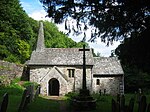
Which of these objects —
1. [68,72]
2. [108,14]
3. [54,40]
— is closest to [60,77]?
[68,72]

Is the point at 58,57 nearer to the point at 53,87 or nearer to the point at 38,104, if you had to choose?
the point at 53,87

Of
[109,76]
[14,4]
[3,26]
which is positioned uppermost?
[14,4]

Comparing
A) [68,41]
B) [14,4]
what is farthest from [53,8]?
[68,41]

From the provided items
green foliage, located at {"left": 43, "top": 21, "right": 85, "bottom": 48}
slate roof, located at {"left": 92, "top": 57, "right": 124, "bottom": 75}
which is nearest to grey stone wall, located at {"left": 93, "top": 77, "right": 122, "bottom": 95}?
slate roof, located at {"left": 92, "top": 57, "right": 124, "bottom": 75}

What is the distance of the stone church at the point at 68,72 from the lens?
3659 cm

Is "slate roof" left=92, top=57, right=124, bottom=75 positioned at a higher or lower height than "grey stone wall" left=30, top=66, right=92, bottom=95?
higher


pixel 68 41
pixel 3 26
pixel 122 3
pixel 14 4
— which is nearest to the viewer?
pixel 122 3

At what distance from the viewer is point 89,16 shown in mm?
13219

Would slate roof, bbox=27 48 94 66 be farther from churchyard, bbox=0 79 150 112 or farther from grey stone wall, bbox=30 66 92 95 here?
churchyard, bbox=0 79 150 112

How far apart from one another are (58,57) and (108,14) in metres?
26.6

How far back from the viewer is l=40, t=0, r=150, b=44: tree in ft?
40.6

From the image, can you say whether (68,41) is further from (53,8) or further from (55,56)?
(53,8)

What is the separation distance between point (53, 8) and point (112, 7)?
9.02 ft

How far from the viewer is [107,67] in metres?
40.2
